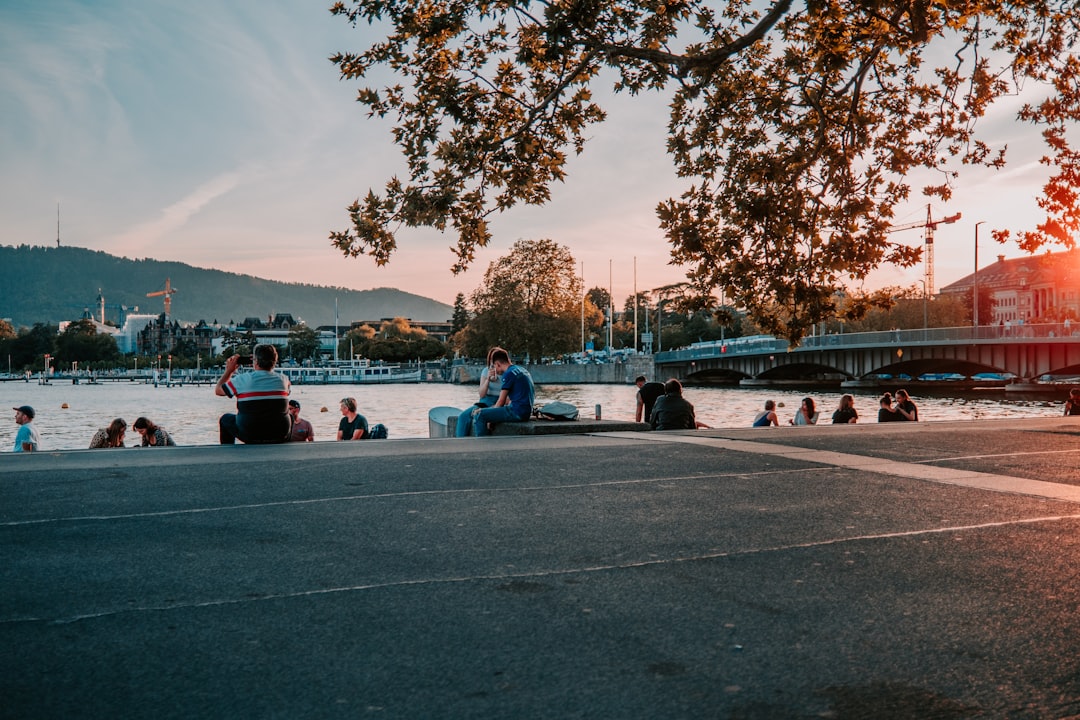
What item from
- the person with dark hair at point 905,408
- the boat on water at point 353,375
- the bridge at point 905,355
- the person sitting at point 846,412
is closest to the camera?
the person sitting at point 846,412

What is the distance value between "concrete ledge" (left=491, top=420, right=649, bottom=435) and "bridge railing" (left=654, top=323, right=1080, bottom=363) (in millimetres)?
32364

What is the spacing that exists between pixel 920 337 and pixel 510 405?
60065 mm

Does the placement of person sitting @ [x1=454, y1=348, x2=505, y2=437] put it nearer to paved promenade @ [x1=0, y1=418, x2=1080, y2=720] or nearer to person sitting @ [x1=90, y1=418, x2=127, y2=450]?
person sitting @ [x1=90, y1=418, x2=127, y2=450]

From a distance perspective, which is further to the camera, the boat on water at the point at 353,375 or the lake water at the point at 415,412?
the boat on water at the point at 353,375

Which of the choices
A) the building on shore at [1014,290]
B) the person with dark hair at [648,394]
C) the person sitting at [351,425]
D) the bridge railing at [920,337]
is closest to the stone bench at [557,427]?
the person sitting at [351,425]

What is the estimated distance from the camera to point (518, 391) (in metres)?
13.0

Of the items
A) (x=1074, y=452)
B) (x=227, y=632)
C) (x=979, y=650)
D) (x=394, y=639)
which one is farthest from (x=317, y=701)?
(x=1074, y=452)

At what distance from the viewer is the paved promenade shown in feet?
10.1

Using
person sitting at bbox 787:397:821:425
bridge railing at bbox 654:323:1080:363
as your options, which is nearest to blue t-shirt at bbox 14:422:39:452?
person sitting at bbox 787:397:821:425

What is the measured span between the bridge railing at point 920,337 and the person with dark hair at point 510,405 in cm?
3280

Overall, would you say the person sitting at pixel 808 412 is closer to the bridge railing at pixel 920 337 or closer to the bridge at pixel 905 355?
the bridge railing at pixel 920 337

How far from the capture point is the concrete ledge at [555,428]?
12.5 m

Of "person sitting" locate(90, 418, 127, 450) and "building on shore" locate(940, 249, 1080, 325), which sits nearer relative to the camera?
"person sitting" locate(90, 418, 127, 450)

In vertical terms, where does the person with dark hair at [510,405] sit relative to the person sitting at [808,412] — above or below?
above
